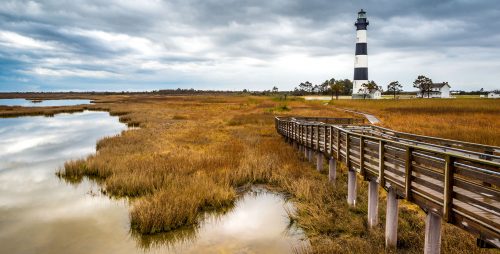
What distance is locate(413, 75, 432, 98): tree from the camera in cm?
11541

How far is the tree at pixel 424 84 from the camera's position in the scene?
11541 cm

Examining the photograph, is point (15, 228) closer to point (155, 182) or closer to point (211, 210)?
point (155, 182)

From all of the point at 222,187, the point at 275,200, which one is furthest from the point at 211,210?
the point at 275,200

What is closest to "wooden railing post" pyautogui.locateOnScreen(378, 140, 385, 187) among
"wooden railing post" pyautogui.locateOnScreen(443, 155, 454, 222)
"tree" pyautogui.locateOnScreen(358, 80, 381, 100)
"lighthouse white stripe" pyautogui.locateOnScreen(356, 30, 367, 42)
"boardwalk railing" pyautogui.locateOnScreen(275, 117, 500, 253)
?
"boardwalk railing" pyautogui.locateOnScreen(275, 117, 500, 253)

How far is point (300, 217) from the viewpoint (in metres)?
10.5

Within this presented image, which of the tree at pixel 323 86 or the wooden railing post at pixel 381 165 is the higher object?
the tree at pixel 323 86

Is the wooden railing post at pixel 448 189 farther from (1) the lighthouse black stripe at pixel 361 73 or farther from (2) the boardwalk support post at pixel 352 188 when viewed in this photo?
(1) the lighthouse black stripe at pixel 361 73

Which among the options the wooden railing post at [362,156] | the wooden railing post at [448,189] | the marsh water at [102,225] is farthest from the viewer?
the wooden railing post at [362,156]

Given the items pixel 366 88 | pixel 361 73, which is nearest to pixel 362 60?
pixel 361 73

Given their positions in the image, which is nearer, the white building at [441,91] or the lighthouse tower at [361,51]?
the lighthouse tower at [361,51]

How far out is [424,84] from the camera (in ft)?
383

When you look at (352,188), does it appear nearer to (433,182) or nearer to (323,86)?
(433,182)

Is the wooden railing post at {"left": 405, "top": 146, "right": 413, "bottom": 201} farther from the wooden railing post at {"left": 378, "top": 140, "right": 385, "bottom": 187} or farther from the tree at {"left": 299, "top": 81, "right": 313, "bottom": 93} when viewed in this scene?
the tree at {"left": 299, "top": 81, "right": 313, "bottom": 93}

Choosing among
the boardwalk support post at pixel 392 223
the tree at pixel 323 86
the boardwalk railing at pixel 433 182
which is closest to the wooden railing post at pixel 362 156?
the boardwalk railing at pixel 433 182
